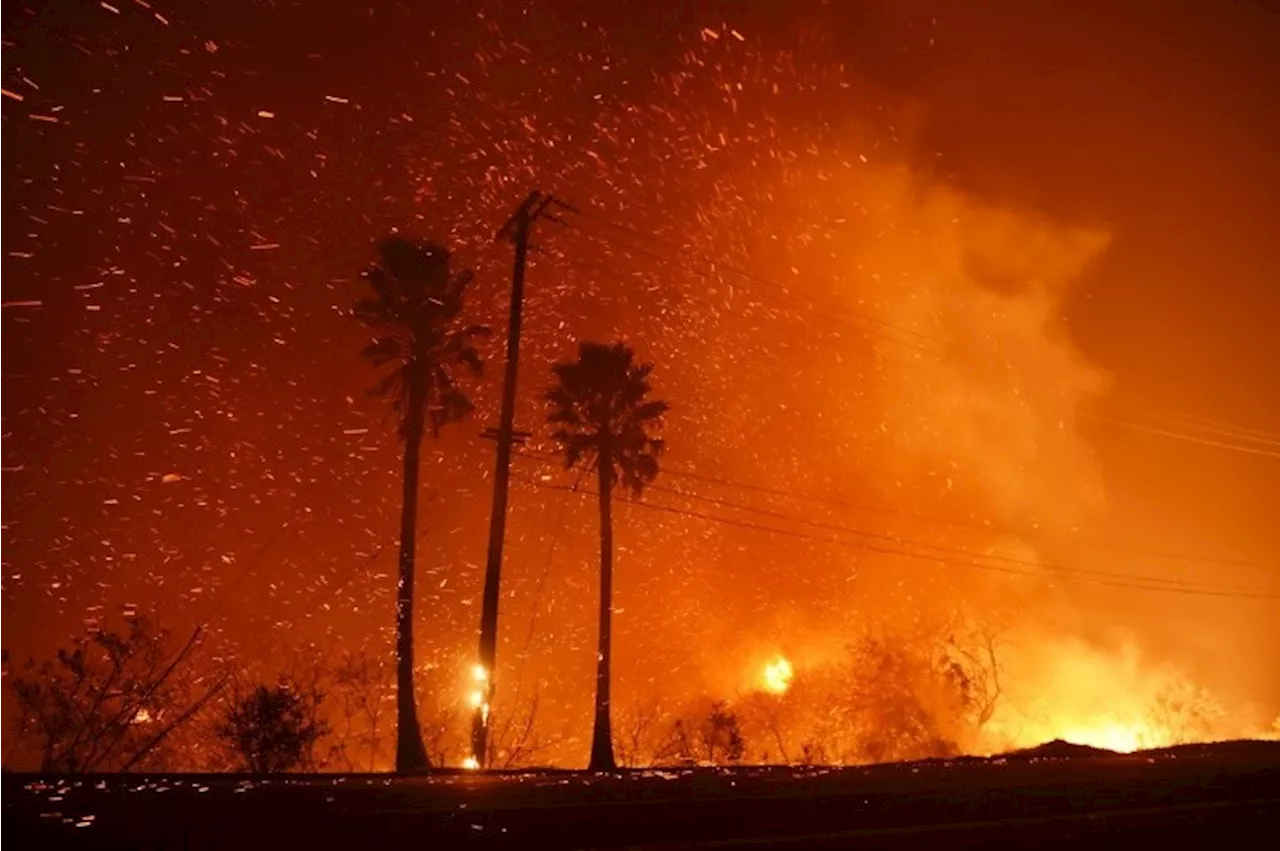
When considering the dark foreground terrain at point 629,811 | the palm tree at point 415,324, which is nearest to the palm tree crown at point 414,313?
the palm tree at point 415,324

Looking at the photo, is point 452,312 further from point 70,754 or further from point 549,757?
point 549,757

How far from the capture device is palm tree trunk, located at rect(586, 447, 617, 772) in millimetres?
27250

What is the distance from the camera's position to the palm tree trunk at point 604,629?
89.4ft

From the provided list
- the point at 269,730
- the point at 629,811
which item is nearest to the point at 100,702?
the point at 269,730

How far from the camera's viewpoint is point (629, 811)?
777 centimetres

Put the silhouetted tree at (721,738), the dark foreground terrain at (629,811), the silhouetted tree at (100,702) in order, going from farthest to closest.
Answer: the silhouetted tree at (721,738) → the silhouetted tree at (100,702) → the dark foreground terrain at (629,811)

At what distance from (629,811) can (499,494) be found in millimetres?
15841

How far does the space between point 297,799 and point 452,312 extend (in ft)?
74.1

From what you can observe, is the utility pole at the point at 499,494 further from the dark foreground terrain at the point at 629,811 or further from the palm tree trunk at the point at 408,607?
the dark foreground terrain at the point at 629,811

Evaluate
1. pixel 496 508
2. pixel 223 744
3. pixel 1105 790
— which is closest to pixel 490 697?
pixel 496 508

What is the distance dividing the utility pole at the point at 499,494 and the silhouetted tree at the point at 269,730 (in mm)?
3658

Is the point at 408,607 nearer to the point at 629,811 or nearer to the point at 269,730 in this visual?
the point at 269,730

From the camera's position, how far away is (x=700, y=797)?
9023 mm

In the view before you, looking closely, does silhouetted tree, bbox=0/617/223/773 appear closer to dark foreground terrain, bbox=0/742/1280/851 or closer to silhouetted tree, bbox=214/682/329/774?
silhouetted tree, bbox=214/682/329/774
